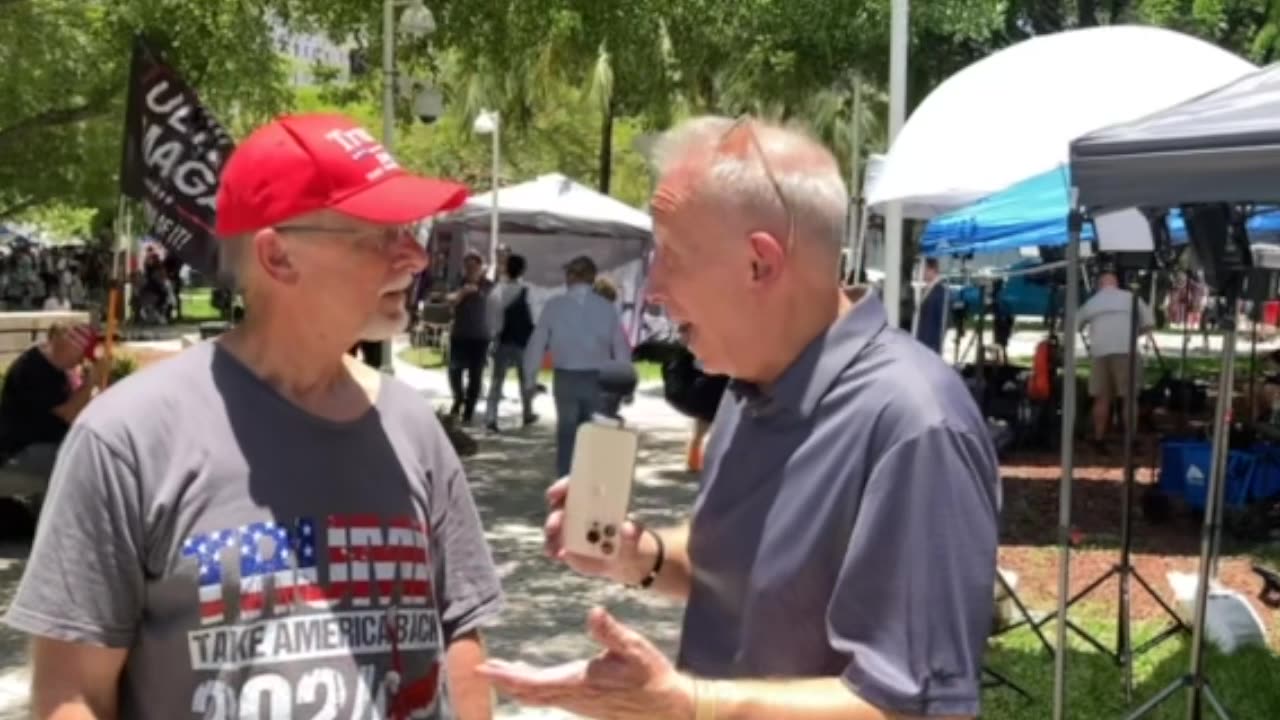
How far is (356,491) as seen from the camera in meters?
2.18

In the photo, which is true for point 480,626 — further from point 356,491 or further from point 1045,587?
point 1045,587

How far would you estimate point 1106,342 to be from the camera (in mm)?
15117

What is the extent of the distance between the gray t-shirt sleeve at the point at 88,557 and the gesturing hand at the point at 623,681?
56 cm

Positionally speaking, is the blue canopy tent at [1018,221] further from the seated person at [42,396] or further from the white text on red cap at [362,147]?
the white text on red cap at [362,147]

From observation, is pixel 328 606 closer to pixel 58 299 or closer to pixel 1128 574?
pixel 1128 574

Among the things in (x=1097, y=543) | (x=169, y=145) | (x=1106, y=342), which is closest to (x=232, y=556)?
(x=169, y=145)

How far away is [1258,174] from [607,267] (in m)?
20.6

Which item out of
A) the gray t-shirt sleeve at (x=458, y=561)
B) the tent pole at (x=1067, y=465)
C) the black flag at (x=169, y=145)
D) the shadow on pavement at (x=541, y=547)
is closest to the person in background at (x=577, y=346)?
the shadow on pavement at (x=541, y=547)

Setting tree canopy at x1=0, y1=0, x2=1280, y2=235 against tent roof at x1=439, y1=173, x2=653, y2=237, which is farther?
tent roof at x1=439, y1=173, x2=653, y2=237

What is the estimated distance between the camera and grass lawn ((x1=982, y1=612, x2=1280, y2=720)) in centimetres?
655

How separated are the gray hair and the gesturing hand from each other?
1.88 ft

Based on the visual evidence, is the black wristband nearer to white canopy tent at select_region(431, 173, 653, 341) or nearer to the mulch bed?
the mulch bed

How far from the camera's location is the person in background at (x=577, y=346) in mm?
11461

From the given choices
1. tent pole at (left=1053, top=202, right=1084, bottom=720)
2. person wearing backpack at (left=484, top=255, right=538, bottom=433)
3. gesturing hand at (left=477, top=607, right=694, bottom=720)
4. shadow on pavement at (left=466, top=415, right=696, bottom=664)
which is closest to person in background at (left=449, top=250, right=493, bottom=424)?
person wearing backpack at (left=484, top=255, right=538, bottom=433)
